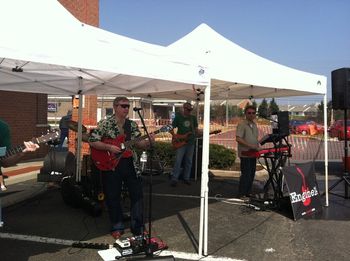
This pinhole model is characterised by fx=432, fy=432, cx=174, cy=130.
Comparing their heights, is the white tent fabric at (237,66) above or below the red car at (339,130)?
above

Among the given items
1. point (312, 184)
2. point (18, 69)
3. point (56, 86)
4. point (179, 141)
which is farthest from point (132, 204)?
point (179, 141)

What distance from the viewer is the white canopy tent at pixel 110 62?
4.04 meters

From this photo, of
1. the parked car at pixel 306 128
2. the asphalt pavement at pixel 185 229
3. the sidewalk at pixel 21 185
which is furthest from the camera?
the parked car at pixel 306 128

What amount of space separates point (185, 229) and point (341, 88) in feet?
Answer: 14.4

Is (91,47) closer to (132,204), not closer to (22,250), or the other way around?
(132,204)

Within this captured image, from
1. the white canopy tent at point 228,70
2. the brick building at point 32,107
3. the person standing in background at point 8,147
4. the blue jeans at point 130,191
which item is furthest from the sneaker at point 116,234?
the brick building at point 32,107

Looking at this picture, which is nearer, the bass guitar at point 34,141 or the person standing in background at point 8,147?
the person standing in background at point 8,147

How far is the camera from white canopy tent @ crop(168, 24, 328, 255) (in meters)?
5.32

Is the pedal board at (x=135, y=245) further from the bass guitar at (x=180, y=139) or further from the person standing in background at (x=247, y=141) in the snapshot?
the bass guitar at (x=180, y=139)

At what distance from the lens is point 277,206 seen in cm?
777

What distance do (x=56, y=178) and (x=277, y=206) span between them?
435 centimetres

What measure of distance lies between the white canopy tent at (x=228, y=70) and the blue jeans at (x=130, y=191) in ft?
2.97

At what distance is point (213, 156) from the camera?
512 inches

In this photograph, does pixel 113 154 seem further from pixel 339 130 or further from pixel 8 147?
pixel 339 130
